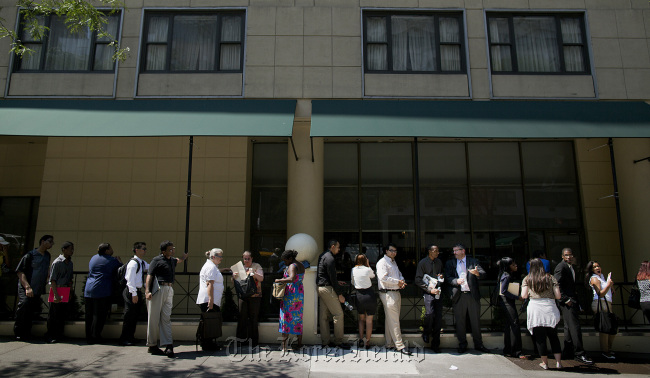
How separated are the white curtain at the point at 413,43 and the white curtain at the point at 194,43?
478 cm

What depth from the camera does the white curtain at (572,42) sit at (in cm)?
1058

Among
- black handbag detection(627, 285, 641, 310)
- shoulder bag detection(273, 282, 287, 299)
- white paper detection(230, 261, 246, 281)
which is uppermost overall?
white paper detection(230, 261, 246, 281)

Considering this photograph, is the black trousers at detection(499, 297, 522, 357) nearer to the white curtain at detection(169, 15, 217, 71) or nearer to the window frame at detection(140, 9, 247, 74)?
the window frame at detection(140, 9, 247, 74)

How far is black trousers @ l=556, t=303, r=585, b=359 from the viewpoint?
6.96 metres

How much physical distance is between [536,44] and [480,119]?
135 inches

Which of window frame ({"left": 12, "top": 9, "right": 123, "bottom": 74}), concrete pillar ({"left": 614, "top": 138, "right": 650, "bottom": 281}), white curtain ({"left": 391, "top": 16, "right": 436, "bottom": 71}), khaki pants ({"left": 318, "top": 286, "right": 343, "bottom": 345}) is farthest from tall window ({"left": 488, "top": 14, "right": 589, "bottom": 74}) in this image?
window frame ({"left": 12, "top": 9, "right": 123, "bottom": 74})

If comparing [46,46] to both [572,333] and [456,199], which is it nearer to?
[456,199]

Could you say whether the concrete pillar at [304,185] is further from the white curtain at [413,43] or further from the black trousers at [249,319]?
the white curtain at [413,43]

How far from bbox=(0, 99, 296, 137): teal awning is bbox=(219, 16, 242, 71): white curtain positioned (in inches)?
50.1

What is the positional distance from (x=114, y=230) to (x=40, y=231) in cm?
199

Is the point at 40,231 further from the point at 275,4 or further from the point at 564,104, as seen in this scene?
the point at 564,104

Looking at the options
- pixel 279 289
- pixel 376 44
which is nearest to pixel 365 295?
pixel 279 289

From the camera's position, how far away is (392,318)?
7473 mm

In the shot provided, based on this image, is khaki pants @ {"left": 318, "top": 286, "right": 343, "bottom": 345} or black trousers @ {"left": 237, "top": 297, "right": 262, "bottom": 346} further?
black trousers @ {"left": 237, "top": 297, "right": 262, "bottom": 346}
